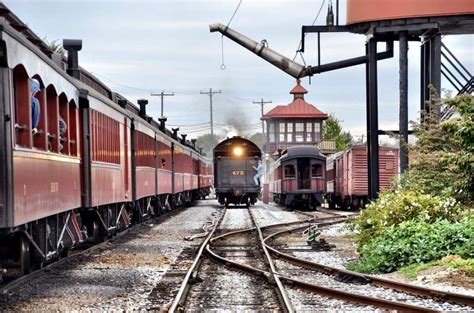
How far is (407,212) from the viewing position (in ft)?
58.9

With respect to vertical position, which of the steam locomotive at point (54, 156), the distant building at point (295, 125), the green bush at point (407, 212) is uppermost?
the distant building at point (295, 125)

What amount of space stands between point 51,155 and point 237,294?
10.7 feet

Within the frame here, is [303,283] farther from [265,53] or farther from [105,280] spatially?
[265,53]

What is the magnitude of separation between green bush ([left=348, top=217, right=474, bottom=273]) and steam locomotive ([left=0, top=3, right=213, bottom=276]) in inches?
196

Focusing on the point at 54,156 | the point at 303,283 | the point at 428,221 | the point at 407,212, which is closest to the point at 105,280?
the point at 54,156

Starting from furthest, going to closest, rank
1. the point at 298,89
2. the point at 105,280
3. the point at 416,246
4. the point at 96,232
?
the point at 298,89 < the point at 96,232 < the point at 416,246 < the point at 105,280

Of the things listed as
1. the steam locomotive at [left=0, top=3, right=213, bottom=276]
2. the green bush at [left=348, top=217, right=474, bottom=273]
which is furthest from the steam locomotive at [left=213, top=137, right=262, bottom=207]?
the green bush at [left=348, top=217, right=474, bottom=273]

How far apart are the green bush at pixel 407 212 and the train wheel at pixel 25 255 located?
6.77m

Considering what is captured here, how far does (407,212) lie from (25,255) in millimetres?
8077

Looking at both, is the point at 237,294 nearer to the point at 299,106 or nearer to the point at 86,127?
the point at 86,127

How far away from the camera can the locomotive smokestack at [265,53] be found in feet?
116

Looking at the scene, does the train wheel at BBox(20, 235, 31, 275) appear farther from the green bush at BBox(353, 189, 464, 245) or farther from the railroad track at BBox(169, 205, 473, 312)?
the green bush at BBox(353, 189, 464, 245)

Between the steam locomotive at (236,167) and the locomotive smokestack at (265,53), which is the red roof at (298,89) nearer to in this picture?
the steam locomotive at (236,167)

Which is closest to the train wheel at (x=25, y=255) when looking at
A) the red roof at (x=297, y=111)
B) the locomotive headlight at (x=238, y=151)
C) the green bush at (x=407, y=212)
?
the green bush at (x=407, y=212)
